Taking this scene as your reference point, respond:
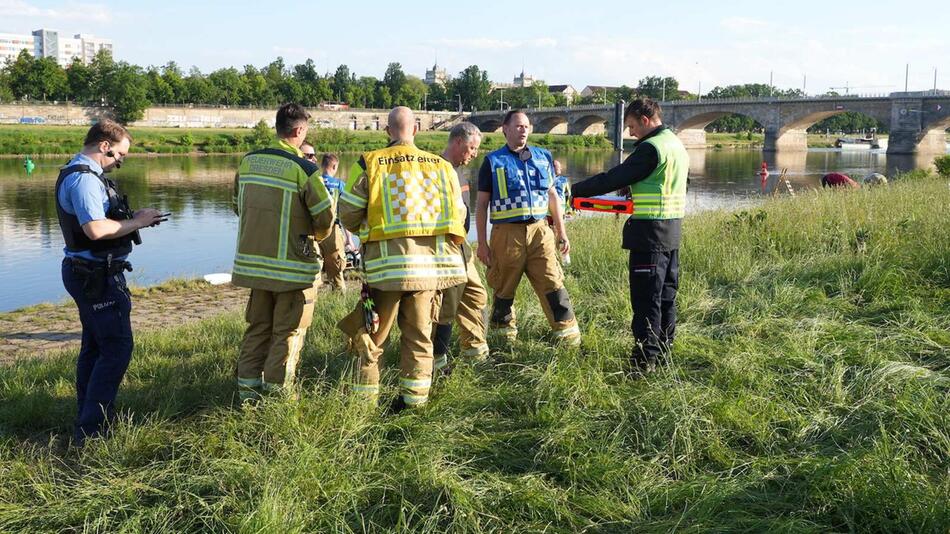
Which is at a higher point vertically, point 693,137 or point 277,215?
point 693,137

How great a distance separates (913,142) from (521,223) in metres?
66.3

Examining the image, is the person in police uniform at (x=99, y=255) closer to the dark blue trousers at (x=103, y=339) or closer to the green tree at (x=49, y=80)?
the dark blue trousers at (x=103, y=339)

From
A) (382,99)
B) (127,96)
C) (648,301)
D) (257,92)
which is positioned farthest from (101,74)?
(648,301)

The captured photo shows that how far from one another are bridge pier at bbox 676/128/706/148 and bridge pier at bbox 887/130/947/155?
74.2ft

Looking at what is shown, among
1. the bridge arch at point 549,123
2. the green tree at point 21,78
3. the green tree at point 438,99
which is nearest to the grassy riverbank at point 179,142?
the bridge arch at point 549,123

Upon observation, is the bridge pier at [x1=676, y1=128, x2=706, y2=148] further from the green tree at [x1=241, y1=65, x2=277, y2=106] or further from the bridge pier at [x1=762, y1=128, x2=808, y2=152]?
the green tree at [x1=241, y1=65, x2=277, y2=106]

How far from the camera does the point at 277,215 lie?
4305 millimetres

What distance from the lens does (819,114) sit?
70688mm

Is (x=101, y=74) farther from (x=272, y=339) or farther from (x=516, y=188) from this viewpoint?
(x=272, y=339)

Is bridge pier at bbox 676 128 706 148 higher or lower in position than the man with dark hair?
higher

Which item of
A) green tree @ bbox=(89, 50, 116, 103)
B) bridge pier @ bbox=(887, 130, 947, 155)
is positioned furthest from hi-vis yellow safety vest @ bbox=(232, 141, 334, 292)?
green tree @ bbox=(89, 50, 116, 103)

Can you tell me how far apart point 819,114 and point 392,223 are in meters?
75.2

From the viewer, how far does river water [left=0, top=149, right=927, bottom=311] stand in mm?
13805

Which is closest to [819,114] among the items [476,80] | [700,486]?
[476,80]
